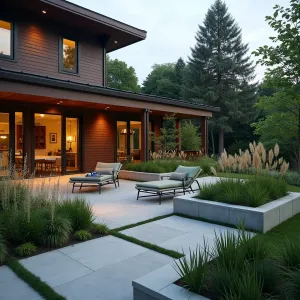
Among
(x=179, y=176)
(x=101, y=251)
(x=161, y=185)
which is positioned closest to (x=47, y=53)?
(x=179, y=176)

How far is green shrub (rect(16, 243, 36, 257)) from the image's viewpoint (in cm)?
365

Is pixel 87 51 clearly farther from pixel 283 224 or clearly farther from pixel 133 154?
pixel 283 224

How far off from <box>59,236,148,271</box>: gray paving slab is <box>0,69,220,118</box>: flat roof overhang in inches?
215

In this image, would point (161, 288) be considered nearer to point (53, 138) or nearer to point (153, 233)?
point (153, 233)

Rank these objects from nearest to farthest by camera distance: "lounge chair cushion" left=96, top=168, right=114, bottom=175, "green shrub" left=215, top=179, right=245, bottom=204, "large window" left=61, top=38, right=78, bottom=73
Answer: "green shrub" left=215, top=179, right=245, bottom=204
"lounge chair cushion" left=96, top=168, right=114, bottom=175
"large window" left=61, top=38, right=78, bottom=73

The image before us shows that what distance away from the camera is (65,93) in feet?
29.4

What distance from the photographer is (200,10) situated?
3288cm

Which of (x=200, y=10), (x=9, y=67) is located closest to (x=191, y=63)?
(x=200, y=10)

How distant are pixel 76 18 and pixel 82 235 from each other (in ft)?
32.7

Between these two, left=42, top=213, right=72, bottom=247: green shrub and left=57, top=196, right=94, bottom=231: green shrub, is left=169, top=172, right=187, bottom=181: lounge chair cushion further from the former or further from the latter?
left=42, top=213, right=72, bottom=247: green shrub

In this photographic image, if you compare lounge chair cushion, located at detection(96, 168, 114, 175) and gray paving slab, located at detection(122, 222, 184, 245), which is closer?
gray paving slab, located at detection(122, 222, 184, 245)

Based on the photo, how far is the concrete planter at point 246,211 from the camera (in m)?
4.62

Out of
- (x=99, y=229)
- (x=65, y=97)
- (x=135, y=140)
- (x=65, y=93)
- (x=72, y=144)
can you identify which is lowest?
(x=99, y=229)

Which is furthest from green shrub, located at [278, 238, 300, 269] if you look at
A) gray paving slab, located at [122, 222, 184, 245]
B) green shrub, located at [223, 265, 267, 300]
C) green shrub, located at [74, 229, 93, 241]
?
green shrub, located at [74, 229, 93, 241]
